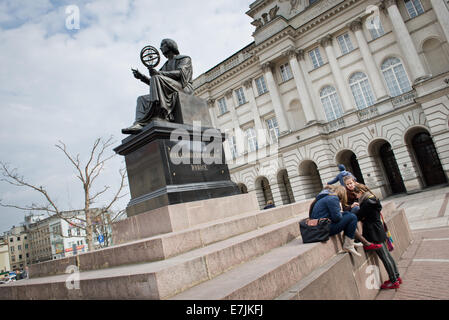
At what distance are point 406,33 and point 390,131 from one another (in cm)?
710

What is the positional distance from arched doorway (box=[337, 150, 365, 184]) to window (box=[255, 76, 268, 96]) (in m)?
9.89

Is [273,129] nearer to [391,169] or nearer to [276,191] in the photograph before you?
[276,191]

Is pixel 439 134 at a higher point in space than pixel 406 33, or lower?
lower

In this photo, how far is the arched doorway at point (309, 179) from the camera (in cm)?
2389

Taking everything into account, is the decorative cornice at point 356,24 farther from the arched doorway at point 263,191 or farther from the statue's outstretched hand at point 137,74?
the statue's outstretched hand at point 137,74

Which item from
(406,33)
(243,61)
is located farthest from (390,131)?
(243,61)

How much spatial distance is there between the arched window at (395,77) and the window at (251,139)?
12560 millimetres

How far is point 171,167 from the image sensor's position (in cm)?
495

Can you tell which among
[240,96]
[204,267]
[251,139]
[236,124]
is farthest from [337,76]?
[204,267]

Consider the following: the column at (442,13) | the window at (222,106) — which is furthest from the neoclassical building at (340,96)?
the window at (222,106)

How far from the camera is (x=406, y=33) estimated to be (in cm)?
1955

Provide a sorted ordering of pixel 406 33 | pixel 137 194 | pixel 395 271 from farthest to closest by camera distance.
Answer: pixel 406 33 < pixel 137 194 < pixel 395 271
